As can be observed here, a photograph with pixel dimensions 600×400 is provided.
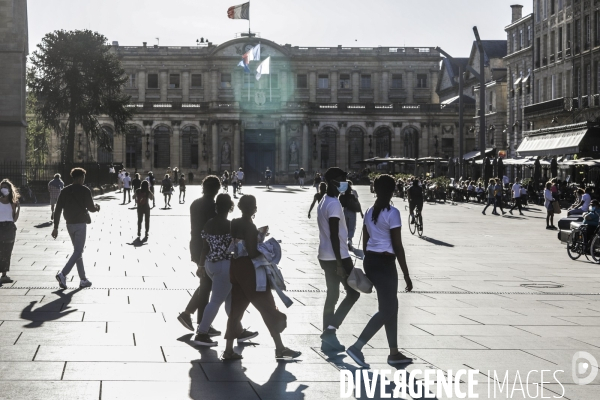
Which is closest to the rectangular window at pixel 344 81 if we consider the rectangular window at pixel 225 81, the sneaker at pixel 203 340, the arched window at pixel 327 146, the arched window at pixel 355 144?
the arched window at pixel 355 144

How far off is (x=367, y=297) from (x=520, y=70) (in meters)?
59.0

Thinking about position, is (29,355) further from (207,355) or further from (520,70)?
(520,70)

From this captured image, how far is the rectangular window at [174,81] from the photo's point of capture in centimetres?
11462

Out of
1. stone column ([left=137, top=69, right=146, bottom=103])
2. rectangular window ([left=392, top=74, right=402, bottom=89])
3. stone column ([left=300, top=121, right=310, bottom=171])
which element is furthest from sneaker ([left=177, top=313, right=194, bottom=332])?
rectangular window ([left=392, top=74, right=402, bottom=89])

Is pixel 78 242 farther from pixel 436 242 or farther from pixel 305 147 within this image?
pixel 305 147

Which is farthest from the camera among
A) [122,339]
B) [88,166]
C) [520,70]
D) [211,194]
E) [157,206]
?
[520,70]

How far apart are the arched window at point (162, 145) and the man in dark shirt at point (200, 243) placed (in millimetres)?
93613

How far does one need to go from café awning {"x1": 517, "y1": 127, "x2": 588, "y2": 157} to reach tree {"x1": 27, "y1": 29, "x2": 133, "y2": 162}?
2689 cm

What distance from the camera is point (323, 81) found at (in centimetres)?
11700

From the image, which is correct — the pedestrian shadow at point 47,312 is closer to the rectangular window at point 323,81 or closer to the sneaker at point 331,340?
the sneaker at point 331,340

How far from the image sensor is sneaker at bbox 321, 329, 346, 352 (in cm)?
995

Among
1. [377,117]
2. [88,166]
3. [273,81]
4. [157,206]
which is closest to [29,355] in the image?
[157,206]

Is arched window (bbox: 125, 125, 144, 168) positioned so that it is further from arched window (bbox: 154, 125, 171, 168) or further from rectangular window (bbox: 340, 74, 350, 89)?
rectangular window (bbox: 340, 74, 350, 89)

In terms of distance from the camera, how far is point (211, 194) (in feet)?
37.8
